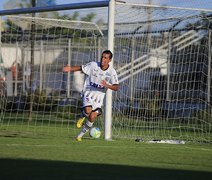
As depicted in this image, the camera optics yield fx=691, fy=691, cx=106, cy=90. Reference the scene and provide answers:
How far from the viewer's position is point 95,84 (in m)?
14.8

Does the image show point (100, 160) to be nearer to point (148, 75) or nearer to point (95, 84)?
point (95, 84)

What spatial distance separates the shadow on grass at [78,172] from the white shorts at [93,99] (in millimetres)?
4877

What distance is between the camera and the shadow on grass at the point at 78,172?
333 inches

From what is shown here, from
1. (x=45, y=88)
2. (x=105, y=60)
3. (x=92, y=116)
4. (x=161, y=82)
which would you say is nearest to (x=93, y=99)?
(x=92, y=116)

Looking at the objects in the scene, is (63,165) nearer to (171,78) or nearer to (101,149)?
(101,149)

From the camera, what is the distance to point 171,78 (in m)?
21.1

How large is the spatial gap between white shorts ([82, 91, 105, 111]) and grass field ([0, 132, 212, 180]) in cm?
99

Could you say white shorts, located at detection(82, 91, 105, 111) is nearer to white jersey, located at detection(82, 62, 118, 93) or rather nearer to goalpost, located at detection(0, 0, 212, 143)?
white jersey, located at detection(82, 62, 118, 93)

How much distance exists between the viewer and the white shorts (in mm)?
14734

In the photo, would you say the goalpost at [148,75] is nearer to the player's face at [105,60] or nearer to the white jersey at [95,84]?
the white jersey at [95,84]

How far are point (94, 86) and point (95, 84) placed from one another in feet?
0.16

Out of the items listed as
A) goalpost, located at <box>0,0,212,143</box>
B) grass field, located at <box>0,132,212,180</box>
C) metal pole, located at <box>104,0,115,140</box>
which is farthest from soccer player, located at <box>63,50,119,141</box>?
grass field, located at <box>0,132,212,180</box>

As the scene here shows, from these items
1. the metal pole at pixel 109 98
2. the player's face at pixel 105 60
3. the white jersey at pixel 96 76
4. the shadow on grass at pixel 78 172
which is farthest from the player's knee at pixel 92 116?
the shadow on grass at pixel 78 172

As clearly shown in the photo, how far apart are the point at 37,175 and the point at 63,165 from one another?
111 cm
